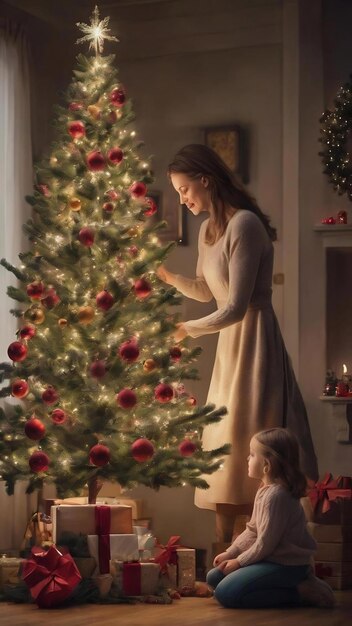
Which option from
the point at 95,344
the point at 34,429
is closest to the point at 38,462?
the point at 34,429

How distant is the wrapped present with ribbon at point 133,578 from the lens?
429 cm

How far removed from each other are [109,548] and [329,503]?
3.16 feet

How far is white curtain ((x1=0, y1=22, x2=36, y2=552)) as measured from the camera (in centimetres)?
541

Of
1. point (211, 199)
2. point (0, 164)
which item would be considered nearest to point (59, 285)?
point (211, 199)

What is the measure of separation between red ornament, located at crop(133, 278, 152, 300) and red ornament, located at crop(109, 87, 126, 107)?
739mm

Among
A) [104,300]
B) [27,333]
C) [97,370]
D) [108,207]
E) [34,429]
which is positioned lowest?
[34,429]

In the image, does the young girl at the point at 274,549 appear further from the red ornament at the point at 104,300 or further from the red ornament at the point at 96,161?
the red ornament at the point at 96,161

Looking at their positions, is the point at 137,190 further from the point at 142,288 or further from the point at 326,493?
the point at 326,493

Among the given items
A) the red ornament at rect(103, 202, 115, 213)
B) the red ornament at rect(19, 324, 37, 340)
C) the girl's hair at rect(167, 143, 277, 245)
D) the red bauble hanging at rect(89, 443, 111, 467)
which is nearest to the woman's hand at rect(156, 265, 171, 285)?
the girl's hair at rect(167, 143, 277, 245)

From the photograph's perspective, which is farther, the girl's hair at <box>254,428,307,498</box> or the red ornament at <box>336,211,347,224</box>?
the red ornament at <box>336,211,347,224</box>

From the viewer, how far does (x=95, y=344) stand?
439 centimetres

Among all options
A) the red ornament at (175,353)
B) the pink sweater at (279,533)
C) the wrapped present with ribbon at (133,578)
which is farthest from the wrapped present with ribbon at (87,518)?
the red ornament at (175,353)

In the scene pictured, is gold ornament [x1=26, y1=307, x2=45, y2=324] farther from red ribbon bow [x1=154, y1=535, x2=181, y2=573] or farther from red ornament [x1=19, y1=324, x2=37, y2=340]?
red ribbon bow [x1=154, y1=535, x2=181, y2=573]

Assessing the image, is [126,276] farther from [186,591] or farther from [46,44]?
[46,44]
